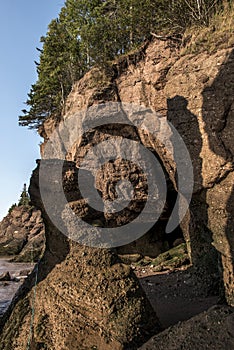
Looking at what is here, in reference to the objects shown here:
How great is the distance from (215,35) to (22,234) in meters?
45.7

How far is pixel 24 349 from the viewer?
5754 millimetres

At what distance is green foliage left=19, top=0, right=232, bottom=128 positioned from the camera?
16.8 m

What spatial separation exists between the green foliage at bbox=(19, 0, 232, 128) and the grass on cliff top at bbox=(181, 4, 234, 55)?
111 centimetres

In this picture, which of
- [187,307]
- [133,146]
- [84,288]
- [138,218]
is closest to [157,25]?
[133,146]

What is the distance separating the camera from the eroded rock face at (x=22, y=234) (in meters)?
42.1

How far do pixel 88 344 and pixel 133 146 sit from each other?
1480 centimetres

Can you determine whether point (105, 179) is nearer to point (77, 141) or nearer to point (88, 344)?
point (77, 141)

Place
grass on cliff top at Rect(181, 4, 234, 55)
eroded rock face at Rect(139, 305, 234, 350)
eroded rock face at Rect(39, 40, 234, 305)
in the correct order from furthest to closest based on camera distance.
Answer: grass on cliff top at Rect(181, 4, 234, 55), eroded rock face at Rect(39, 40, 234, 305), eroded rock face at Rect(139, 305, 234, 350)

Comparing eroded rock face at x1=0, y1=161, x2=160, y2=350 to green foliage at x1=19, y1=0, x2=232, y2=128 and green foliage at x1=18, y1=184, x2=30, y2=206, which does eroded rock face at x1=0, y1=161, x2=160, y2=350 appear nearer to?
green foliage at x1=19, y1=0, x2=232, y2=128

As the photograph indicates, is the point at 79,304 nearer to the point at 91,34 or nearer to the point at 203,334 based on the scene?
the point at 203,334

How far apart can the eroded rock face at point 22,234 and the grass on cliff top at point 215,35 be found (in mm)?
31805

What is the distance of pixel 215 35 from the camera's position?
9484 mm

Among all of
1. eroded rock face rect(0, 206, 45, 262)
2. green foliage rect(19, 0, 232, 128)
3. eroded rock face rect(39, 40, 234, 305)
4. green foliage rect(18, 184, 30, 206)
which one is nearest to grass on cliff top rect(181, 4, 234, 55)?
eroded rock face rect(39, 40, 234, 305)

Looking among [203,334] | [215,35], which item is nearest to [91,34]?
[215,35]
